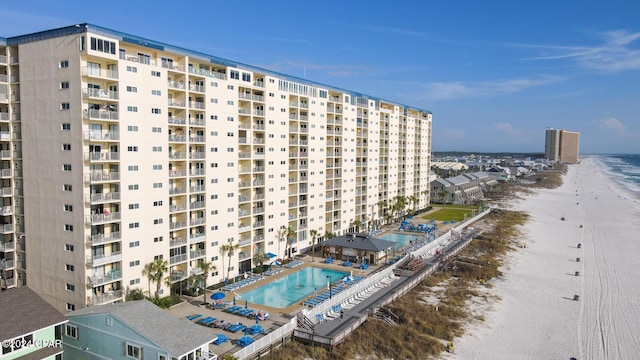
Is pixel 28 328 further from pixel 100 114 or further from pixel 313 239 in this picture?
pixel 313 239

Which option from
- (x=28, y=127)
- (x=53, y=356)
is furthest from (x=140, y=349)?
(x=28, y=127)

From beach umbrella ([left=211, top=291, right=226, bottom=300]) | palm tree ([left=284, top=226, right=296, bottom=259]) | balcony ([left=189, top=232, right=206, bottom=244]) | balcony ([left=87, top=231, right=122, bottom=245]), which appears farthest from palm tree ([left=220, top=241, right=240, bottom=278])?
balcony ([left=87, top=231, right=122, bottom=245])

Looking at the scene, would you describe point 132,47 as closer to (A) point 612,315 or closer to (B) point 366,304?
(B) point 366,304

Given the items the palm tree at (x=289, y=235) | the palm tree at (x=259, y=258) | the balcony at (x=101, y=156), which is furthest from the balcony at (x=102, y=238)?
the palm tree at (x=289, y=235)

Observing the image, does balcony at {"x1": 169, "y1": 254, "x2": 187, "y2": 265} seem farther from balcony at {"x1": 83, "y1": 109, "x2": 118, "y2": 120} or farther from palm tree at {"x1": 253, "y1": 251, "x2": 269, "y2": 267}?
balcony at {"x1": 83, "y1": 109, "x2": 118, "y2": 120}

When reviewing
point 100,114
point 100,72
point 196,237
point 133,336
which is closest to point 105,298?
point 196,237

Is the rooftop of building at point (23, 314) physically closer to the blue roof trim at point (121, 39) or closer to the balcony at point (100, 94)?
the balcony at point (100, 94)

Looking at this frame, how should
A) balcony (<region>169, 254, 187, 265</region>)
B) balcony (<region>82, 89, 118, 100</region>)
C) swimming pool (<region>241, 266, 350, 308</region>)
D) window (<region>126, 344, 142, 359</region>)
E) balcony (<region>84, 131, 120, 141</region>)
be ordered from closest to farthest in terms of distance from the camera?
window (<region>126, 344, 142, 359</region>)
balcony (<region>82, 89, 118, 100</region>)
balcony (<region>84, 131, 120, 141</region>)
balcony (<region>169, 254, 187, 265</region>)
swimming pool (<region>241, 266, 350, 308</region>)
